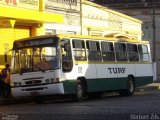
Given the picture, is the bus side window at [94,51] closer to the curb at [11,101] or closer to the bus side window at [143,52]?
the curb at [11,101]

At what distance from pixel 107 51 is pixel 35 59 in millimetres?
4916

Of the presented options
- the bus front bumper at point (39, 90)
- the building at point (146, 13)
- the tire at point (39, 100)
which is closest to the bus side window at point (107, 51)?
the tire at point (39, 100)

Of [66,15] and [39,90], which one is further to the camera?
[66,15]

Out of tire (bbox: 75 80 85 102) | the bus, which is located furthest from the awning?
tire (bbox: 75 80 85 102)

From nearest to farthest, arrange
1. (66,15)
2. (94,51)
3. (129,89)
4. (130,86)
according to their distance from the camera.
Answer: (94,51)
(129,89)
(130,86)
(66,15)

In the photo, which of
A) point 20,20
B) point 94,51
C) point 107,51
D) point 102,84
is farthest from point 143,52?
point 20,20

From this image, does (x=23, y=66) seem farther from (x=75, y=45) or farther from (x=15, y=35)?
(x=15, y=35)

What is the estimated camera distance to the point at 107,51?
2831 cm

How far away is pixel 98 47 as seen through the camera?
27469 mm

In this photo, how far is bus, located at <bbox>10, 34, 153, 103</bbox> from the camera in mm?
24125

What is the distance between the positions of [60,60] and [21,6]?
8.88 m

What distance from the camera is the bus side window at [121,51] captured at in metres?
29.3

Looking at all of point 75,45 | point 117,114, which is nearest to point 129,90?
point 75,45

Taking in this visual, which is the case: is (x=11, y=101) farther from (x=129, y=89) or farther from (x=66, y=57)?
(x=129, y=89)
